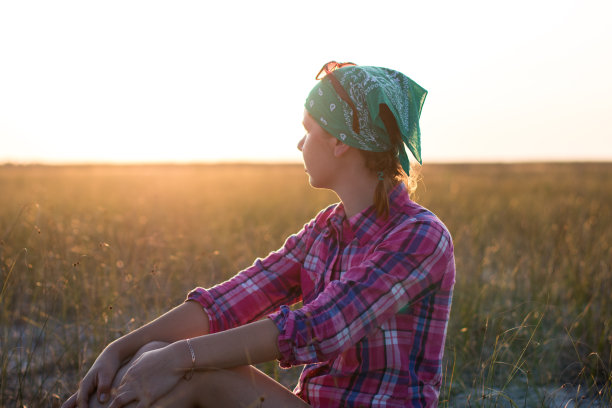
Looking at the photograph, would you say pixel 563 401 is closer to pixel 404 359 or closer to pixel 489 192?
pixel 404 359

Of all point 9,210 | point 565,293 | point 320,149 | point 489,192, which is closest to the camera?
point 320,149

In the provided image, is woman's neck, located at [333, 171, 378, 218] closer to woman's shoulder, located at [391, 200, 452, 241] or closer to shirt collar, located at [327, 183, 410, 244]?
shirt collar, located at [327, 183, 410, 244]

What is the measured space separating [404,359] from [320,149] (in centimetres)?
70

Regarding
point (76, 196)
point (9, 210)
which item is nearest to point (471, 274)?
point (9, 210)

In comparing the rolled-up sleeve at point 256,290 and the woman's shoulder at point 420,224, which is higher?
the woman's shoulder at point 420,224

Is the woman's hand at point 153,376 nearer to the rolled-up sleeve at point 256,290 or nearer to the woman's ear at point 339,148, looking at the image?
the rolled-up sleeve at point 256,290

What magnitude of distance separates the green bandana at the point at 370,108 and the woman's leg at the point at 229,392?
759 mm

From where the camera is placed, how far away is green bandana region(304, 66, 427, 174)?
→ 65.0 inches

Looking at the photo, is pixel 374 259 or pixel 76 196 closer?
pixel 374 259

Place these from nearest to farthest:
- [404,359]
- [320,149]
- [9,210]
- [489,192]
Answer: [404,359] → [320,149] → [9,210] → [489,192]

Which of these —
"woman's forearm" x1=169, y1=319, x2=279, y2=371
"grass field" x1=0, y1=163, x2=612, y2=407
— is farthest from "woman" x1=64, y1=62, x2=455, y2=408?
"grass field" x1=0, y1=163, x2=612, y2=407

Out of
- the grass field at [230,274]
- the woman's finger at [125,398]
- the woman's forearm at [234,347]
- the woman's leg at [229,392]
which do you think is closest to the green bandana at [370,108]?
the grass field at [230,274]

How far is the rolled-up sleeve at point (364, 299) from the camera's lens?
1443 millimetres

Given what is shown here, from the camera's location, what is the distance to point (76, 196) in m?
9.58
